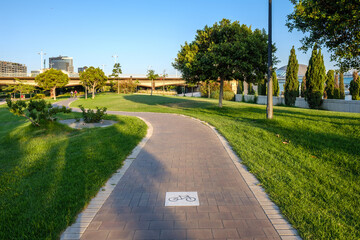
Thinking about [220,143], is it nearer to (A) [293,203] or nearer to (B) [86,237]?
(A) [293,203]

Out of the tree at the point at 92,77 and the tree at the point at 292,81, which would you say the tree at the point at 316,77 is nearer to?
the tree at the point at 292,81

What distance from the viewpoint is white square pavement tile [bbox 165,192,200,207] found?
14.1ft

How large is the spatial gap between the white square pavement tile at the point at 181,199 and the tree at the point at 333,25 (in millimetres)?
7590

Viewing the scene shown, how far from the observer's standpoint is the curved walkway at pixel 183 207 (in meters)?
3.44

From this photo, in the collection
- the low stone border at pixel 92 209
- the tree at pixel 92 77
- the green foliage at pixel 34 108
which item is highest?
the tree at pixel 92 77

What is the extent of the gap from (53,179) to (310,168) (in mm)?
5844

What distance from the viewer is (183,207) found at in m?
4.15

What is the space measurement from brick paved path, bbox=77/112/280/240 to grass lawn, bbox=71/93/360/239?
541mm

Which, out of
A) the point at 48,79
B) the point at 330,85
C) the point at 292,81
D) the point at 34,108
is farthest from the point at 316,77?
the point at 48,79

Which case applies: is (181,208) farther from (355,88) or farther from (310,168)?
(355,88)

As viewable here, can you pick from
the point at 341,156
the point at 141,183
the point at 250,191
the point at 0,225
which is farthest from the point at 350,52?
the point at 0,225

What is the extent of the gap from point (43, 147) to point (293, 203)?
796cm

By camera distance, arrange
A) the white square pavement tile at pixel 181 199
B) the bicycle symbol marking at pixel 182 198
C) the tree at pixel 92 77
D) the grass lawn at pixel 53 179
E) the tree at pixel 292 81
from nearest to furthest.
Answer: the grass lawn at pixel 53 179 → the white square pavement tile at pixel 181 199 → the bicycle symbol marking at pixel 182 198 → the tree at pixel 292 81 → the tree at pixel 92 77

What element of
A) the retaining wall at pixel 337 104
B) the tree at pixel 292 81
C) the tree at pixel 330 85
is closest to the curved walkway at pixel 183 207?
the retaining wall at pixel 337 104
